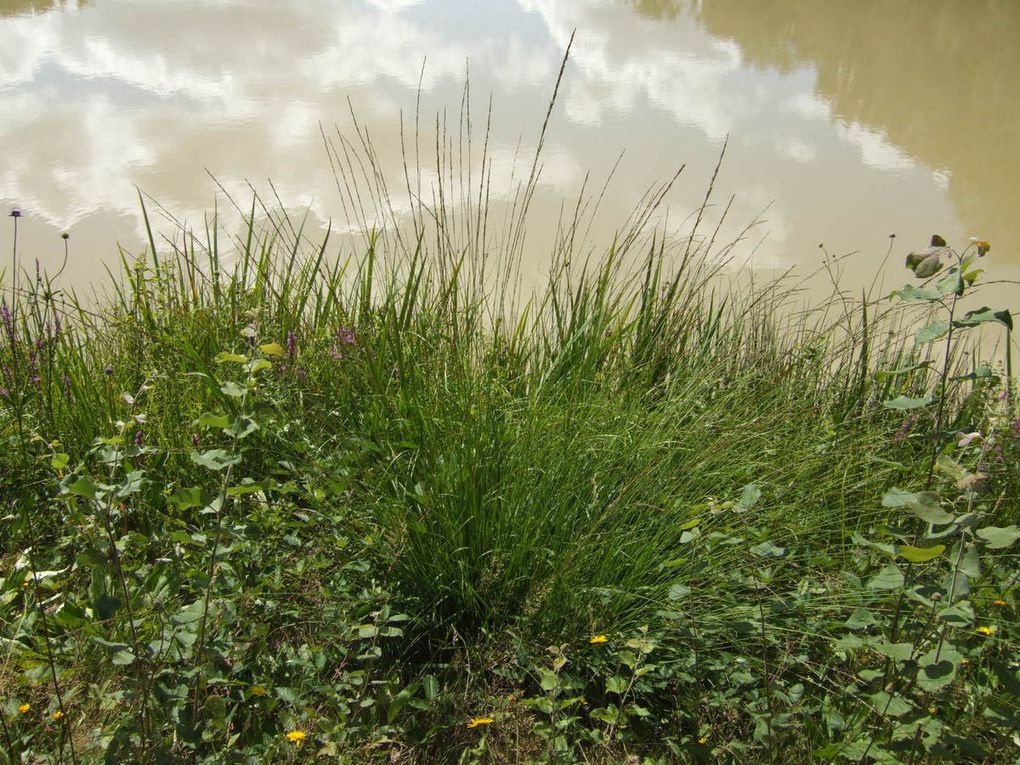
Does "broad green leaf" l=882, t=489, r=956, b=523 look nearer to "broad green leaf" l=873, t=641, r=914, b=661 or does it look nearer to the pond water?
"broad green leaf" l=873, t=641, r=914, b=661

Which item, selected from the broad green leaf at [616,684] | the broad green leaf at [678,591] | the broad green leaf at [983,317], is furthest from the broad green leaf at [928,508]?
the broad green leaf at [616,684]

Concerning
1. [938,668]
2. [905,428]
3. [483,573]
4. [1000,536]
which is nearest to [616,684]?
[483,573]

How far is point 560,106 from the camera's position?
6527 mm

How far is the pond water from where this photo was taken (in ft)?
16.3

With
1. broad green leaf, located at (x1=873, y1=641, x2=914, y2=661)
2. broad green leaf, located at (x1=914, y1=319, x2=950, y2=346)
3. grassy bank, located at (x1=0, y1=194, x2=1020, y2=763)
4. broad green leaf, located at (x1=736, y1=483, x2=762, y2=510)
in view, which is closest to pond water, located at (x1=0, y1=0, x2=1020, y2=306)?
grassy bank, located at (x1=0, y1=194, x2=1020, y2=763)

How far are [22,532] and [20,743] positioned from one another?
591 millimetres

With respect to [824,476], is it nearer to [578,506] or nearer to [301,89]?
[578,506]

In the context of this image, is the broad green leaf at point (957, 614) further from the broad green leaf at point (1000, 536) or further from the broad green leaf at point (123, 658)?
the broad green leaf at point (123, 658)

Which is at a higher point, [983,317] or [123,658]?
[983,317]

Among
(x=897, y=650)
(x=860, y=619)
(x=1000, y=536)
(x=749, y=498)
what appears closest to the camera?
(x=1000, y=536)

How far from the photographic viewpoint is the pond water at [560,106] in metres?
4.97

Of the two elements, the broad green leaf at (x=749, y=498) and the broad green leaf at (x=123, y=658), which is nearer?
the broad green leaf at (x=123, y=658)

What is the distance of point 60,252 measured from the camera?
4320 millimetres

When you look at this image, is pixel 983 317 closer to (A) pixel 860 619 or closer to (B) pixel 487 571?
(A) pixel 860 619
